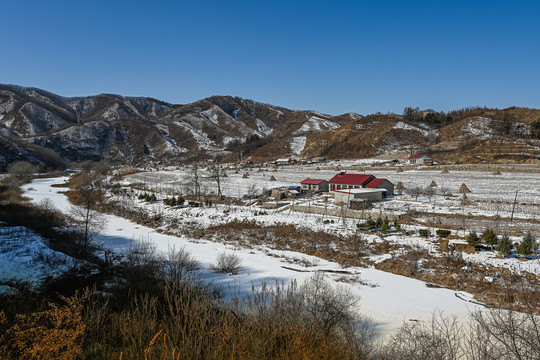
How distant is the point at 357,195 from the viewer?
3356cm

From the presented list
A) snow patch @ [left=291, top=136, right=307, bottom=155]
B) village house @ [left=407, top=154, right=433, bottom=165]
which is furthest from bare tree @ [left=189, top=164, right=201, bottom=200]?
snow patch @ [left=291, top=136, right=307, bottom=155]

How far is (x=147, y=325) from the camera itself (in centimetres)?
475

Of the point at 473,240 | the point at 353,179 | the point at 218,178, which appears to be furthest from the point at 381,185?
the point at 218,178

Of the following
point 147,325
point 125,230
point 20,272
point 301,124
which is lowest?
point 125,230

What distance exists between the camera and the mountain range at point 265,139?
79.6 metres

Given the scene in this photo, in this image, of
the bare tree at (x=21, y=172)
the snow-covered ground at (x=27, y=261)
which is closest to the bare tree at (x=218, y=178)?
the snow-covered ground at (x=27, y=261)

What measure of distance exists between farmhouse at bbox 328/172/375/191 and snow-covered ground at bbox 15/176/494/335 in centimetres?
2055

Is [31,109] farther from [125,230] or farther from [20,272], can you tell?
[20,272]

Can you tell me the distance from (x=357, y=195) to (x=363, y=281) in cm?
1865

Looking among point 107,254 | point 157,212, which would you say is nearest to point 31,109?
point 157,212

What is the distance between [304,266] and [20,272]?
1449 cm

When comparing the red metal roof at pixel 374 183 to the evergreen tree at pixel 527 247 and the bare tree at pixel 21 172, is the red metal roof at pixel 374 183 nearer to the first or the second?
the evergreen tree at pixel 527 247

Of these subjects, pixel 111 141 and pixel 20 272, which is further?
pixel 111 141

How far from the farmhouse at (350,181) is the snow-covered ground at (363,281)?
20.6 metres
